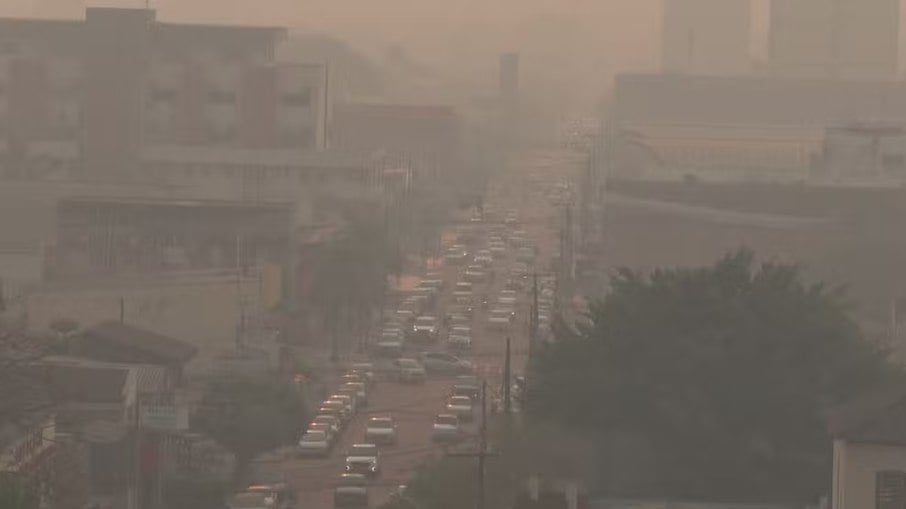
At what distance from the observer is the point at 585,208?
17234 mm

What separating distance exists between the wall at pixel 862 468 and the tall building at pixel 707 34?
1115 inches

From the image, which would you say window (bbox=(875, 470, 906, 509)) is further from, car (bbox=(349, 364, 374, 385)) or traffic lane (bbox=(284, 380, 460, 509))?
car (bbox=(349, 364, 374, 385))

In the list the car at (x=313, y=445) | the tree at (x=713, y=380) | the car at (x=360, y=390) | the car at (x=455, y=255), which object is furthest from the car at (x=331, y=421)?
the car at (x=455, y=255)

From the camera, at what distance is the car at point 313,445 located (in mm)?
7337

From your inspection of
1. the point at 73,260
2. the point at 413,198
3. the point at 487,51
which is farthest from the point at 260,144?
the point at 487,51

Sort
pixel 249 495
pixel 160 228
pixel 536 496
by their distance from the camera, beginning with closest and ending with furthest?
pixel 536 496
pixel 249 495
pixel 160 228

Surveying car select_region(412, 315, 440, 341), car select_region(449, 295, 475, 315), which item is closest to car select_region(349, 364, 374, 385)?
car select_region(412, 315, 440, 341)

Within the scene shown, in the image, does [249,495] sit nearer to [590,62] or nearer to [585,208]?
[585,208]

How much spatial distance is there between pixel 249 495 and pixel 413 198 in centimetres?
1146

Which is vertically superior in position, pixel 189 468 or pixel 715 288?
pixel 715 288

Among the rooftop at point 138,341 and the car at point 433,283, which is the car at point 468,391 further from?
the car at point 433,283

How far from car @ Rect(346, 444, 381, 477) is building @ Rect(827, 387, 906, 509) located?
2.20 meters

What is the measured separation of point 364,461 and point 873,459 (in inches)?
95.1

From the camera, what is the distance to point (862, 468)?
4.96 m
